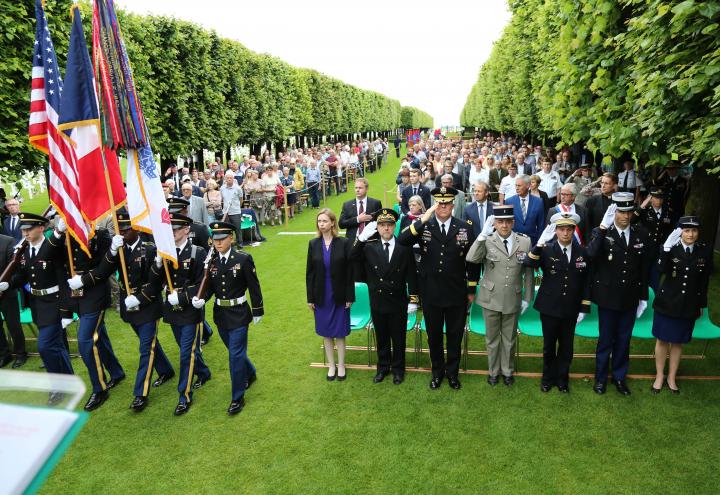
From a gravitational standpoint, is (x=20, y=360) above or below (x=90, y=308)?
below

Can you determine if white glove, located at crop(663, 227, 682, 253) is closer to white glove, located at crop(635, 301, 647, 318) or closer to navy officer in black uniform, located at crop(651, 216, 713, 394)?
navy officer in black uniform, located at crop(651, 216, 713, 394)

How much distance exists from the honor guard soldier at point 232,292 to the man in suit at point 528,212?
5.50m

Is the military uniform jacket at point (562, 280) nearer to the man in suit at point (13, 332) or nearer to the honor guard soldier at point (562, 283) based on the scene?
the honor guard soldier at point (562, 283)

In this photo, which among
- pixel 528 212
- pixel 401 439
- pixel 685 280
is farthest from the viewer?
pixel 528 212

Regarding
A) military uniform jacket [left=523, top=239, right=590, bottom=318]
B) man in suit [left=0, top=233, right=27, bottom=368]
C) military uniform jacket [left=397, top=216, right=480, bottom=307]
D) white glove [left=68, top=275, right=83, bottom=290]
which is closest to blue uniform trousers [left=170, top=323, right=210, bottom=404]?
white glove [left=68, top=275, right=83, bottom=290]

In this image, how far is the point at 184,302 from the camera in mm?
5930

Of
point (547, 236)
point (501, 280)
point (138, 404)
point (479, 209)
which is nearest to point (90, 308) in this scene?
point (138, 404)

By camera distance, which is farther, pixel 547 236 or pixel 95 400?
pixel 95 400

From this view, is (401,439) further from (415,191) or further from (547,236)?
(415,191)

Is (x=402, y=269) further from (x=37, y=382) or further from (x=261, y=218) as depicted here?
(x=261, y=218)

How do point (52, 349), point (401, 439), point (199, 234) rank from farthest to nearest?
point (199, 234) < point (52, 349) < point (401, 439)

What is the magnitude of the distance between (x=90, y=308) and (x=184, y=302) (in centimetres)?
137

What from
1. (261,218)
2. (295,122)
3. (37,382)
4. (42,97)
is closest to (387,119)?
(295,122)

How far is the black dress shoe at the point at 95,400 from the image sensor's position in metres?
6.26
